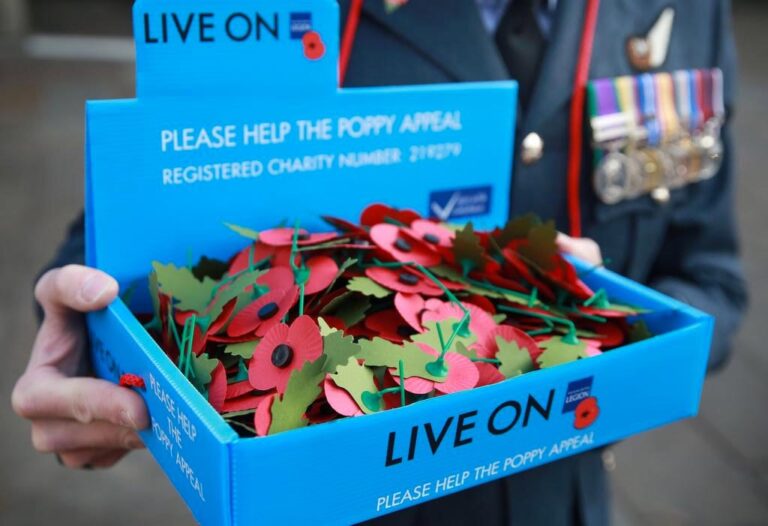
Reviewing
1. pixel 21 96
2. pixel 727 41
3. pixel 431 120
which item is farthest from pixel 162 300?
pixel 21 96

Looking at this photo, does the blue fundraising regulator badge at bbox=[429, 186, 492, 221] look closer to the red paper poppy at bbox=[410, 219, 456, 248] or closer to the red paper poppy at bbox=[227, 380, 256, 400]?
the red paper poppy at bbox=[410, 219, 456, 248]

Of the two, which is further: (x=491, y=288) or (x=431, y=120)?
(x=431, y=120)

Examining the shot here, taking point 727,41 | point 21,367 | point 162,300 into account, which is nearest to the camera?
point 162,300

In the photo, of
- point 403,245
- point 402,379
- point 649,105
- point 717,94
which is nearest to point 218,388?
point 402,379

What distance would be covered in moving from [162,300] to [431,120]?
0.33 m

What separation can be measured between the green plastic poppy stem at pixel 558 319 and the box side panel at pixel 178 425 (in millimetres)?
293

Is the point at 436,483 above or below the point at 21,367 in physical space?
above

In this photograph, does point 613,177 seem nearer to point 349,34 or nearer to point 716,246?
point 716,246

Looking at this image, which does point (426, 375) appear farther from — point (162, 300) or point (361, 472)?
point (162, 300)

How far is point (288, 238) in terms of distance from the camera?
2.61 ft

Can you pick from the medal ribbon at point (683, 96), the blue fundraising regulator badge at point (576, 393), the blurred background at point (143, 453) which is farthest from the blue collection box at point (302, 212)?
the blurred background at point (143, 453)

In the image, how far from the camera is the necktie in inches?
42.6

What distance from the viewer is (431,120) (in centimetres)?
90

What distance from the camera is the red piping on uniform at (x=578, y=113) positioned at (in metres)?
1.08
